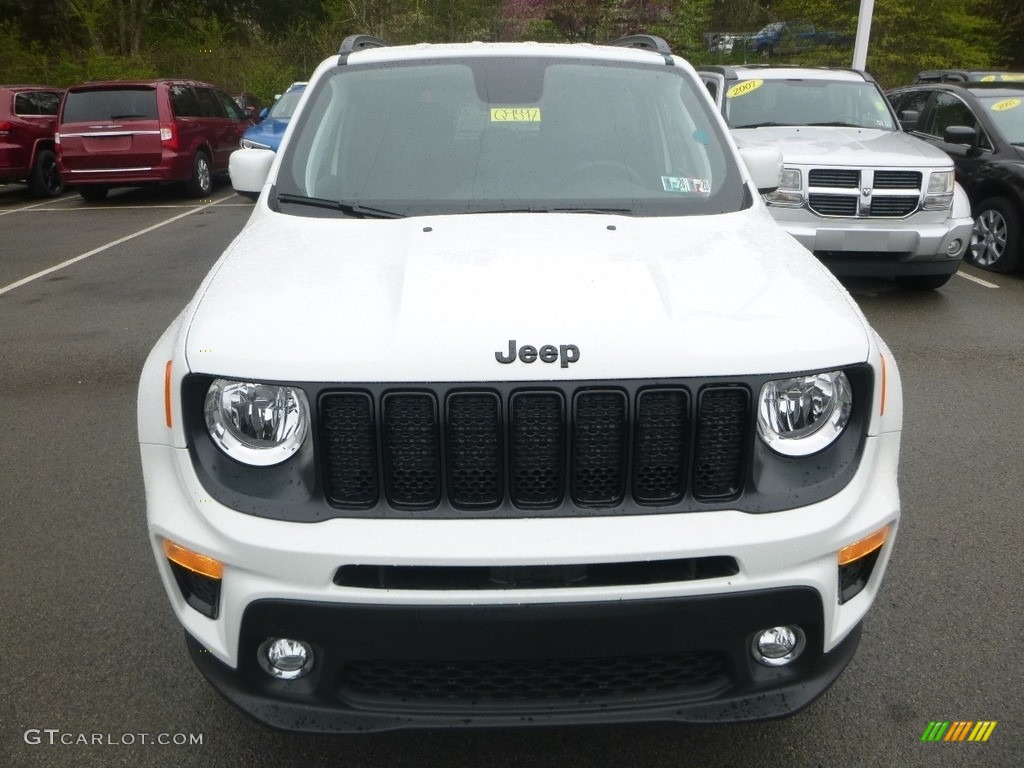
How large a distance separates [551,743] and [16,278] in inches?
329

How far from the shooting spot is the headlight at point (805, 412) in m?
2.25

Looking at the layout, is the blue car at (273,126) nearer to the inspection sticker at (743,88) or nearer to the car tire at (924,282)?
the inspection sticker at (743,88)

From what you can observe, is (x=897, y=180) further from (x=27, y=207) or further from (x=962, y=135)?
(x=27, y=207)

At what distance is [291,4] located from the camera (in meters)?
38.3

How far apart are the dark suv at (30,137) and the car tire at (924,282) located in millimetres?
12464

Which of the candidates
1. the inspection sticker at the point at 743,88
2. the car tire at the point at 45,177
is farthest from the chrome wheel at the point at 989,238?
the car tire at the point at 45,177

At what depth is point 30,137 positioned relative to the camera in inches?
573

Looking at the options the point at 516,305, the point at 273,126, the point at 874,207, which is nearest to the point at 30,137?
the point at 273,126

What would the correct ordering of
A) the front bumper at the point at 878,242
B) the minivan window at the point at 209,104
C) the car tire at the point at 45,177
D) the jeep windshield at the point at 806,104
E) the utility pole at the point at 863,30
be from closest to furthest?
the front bumper at the point at 878,242, the jeep windshield at the point at 806,104, the car tire at the point at 45,177, the minivan window at the point at 209,104, the utility pole at the point at 863,30

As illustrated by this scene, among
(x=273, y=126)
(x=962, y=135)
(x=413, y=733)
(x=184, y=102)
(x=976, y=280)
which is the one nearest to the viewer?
(x=413, y=733)

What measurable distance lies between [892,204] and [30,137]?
1269 centimetres

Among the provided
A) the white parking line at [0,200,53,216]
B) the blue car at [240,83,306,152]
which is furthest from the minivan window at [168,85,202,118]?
the white parking line at [0,200,53,216]

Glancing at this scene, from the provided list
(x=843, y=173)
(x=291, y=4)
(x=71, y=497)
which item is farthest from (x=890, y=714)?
(x=291, y=4)

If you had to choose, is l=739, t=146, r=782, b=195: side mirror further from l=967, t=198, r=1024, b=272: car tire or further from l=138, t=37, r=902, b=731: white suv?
l=967, t=198, r=1024, b=272: car tire
